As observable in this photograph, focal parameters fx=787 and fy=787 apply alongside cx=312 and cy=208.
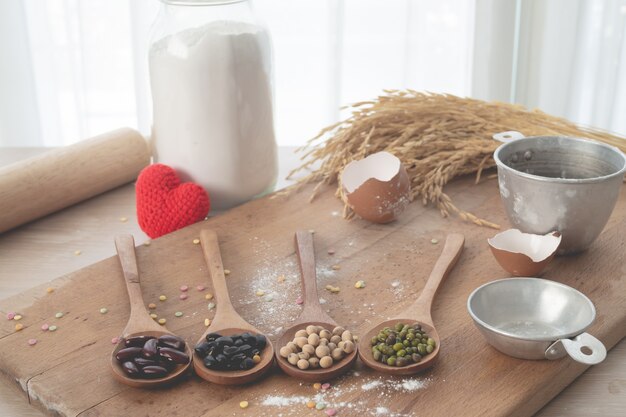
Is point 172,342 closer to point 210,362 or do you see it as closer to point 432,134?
point 210,362

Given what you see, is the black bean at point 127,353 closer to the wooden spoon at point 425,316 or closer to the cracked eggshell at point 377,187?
the wooden spoon at point 425,316

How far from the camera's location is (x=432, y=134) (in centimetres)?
131

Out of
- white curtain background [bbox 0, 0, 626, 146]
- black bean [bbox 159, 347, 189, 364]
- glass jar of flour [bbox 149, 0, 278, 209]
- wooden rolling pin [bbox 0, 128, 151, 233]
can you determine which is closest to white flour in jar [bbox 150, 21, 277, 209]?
glass jar of flour [bbox 149, 0, 278, 209]

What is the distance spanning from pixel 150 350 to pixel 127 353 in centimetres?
2

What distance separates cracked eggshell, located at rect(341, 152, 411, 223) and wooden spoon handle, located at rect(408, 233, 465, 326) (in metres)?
0.10

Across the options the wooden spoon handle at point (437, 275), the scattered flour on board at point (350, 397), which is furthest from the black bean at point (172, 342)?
the wooden spoon handle at point (437, 275)

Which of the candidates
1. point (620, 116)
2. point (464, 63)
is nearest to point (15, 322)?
point (464, 63)

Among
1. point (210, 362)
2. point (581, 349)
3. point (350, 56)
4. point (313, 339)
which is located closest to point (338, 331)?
point (313, 339)

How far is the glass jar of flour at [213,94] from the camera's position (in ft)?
3.69

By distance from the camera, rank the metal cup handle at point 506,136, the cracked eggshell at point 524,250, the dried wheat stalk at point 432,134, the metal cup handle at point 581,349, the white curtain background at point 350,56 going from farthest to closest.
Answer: the white curtain background at point 350,56, the dried wheat stalk at point 432,134, the metal cup handle at point 506,136, the cracked eggshell at point 524,250, the metal cup handle at point 581,349

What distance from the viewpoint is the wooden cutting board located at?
2.50ft

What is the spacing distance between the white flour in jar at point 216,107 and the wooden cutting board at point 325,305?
7cm

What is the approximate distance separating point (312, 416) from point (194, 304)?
263mm

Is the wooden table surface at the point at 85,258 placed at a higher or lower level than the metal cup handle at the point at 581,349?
lower
